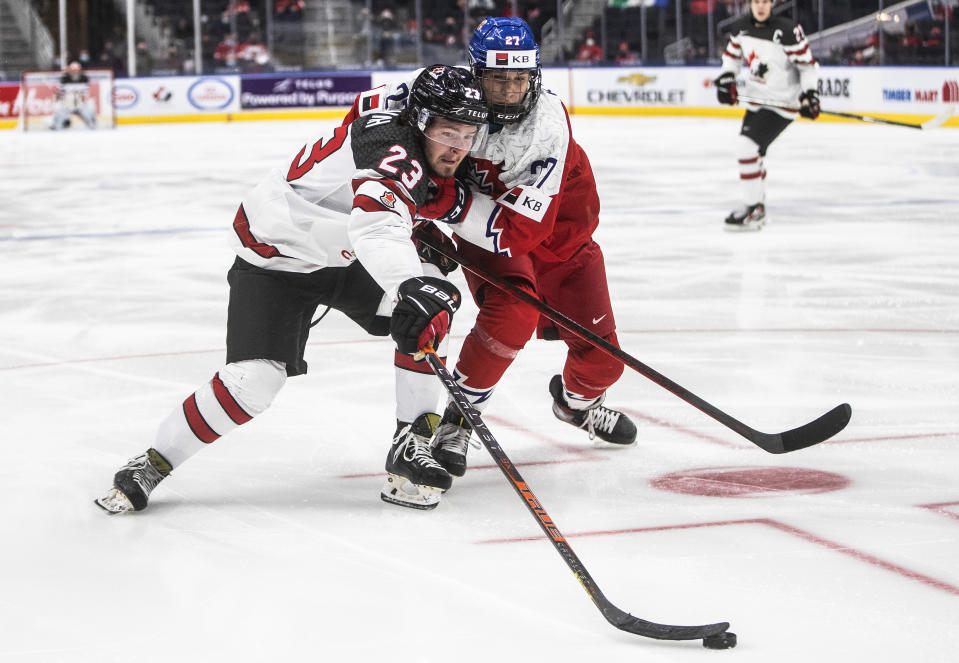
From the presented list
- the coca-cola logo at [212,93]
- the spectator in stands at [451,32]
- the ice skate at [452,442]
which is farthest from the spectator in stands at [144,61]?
the ice skate at [452,442]

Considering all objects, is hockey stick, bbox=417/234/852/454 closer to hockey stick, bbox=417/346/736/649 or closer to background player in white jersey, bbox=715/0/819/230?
hockey stick, bbox=417/346/736/649

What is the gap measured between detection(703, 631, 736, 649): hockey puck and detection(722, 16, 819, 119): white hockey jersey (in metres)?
5.77

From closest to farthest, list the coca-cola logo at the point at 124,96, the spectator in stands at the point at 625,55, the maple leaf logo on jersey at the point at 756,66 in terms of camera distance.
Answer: the maple leaf logo on jersey at the point at 756,66 < the coca-cola logo at the point at 124,96 < the spectator in stands at the point at 625,55

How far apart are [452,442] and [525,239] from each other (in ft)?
1.65

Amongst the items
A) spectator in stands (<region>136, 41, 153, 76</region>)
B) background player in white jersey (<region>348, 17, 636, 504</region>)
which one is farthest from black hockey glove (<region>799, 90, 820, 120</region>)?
spectator in stands (<region>136, 41, 153, 76</region>)

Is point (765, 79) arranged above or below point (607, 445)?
above

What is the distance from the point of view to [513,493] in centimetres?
271

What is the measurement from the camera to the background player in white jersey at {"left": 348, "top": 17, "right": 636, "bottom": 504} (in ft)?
8.39

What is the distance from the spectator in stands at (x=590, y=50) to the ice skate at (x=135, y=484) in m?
15.0

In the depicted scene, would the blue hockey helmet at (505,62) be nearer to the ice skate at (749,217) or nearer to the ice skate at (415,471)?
the ice skate at (415,471)

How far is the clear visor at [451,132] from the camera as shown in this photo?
2344mm

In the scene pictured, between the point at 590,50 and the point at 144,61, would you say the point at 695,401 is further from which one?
the point at 144,61

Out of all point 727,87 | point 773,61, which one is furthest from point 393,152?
point 773,61

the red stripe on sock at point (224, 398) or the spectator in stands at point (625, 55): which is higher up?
the spectator in stands at point (625, 55)
